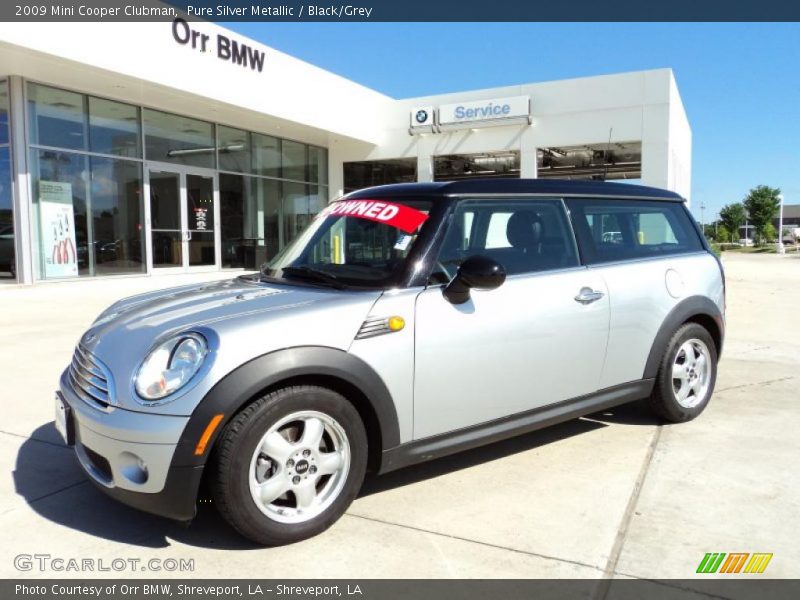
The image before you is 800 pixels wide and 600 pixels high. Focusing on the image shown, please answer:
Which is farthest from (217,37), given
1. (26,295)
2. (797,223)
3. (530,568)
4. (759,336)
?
(797,223)

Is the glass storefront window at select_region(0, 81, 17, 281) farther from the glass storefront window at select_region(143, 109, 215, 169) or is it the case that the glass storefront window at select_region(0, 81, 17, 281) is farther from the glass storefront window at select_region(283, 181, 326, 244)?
the glass storefront window at select_region(283, 181, 326, 244)

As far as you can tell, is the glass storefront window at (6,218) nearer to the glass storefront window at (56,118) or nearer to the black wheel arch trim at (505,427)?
the glass storefront window at (56,118)

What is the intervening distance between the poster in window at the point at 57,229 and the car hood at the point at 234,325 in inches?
453

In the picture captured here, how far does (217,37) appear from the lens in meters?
14.5

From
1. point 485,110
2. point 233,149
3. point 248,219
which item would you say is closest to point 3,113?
point 233,149

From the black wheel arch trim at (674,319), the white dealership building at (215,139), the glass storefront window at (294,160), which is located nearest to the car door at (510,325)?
the black wheel arch trim at (674,319)

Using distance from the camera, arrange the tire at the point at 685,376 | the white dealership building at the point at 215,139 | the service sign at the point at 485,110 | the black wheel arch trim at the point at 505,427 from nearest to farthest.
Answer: the black wheel arch trim at the point at 505,427, the tire at the point at 685,376, the white dealership building at the point at 215,139, the service sign at the point at 485,110

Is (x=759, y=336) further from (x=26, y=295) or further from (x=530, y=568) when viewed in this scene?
(x=26, y=295)

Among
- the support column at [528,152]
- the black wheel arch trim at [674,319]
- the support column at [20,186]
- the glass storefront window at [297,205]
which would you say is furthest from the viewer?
the glass storefront window at [297,205]

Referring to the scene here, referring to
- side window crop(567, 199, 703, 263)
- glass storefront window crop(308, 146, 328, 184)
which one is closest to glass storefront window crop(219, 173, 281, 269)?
glass storefront window crop(308, 146, 328, 184)

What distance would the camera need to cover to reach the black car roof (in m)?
3.40

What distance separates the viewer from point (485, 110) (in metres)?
19.1

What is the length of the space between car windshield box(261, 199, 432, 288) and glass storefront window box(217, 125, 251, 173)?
49.2 ft

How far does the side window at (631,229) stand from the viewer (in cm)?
384
